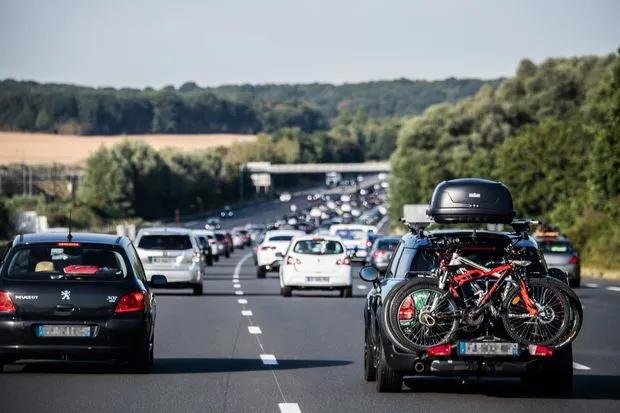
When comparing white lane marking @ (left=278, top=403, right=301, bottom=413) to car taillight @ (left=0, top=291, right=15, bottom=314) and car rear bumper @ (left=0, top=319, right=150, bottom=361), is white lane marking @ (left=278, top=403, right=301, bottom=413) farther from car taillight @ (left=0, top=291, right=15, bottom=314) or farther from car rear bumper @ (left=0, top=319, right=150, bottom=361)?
car taillight @ (left=0, top=291, right=15, bottom=314)

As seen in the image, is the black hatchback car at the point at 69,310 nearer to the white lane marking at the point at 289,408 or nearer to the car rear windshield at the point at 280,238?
the white lane marking at the point at 289,408

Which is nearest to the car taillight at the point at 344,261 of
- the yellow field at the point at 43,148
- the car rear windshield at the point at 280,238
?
the car rear windshield at the point at 280,238

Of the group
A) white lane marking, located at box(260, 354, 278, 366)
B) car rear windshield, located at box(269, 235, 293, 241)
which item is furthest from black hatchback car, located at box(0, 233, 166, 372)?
car rear windshield, located at box(269, 235, 293, 241)

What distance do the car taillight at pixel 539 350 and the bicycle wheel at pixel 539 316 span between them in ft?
0.14

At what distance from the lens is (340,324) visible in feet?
80.1

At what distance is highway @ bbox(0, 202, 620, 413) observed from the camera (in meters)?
12.9

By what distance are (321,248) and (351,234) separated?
27.1m

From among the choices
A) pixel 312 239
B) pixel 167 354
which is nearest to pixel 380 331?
pixel 167 354

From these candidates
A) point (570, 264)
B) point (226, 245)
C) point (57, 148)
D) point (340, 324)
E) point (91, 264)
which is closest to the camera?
point (91, 264)

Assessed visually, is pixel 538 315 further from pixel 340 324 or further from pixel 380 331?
pixel 340 324

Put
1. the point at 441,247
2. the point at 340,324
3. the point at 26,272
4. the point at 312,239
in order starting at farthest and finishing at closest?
1. the point at 312,239
2. the point at 340,324
3. the point at 26,272
4. the point at 441,247

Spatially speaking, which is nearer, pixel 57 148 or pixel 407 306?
pixel 407 306

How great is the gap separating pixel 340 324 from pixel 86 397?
11.3 m

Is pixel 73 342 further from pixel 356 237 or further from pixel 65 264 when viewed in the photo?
pixel 356 237
